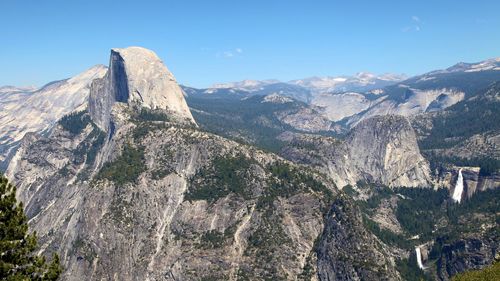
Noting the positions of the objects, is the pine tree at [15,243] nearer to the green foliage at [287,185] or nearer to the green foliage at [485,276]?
the green foliage at [485,276]

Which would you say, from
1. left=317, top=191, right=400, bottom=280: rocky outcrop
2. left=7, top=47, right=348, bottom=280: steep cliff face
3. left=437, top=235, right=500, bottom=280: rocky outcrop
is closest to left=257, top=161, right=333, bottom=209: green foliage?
left=7, top=47, right=348, bottom=280: steep cliff face

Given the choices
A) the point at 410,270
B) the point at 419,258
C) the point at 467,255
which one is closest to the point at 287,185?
the point at 410,270

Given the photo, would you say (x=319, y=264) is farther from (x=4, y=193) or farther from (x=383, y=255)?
(x=4, y=193)

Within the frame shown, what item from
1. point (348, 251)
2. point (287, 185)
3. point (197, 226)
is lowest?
point (348, 251)

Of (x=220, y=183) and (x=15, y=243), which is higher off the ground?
(x=15, y=243)

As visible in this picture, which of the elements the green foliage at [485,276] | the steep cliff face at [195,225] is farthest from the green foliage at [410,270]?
the green foliage at [485,276]

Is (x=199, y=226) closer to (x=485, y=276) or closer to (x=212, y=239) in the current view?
(x=212, y=239)

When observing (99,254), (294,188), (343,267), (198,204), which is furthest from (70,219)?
(343,267)
